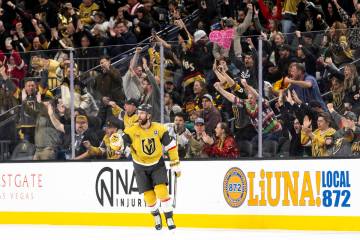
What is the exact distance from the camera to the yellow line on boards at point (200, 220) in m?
15.7

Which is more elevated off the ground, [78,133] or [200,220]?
[78,133]

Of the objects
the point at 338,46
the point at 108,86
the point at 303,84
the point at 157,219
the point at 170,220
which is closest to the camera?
the point at 338,46

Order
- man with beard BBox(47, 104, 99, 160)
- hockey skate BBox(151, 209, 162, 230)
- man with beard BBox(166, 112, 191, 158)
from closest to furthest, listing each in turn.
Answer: hockey skate BBox(151, 209, 162, 230) → man with beard BBox(166, 112, 191, 158) → man with beard BBox(47, 104, 99, 160)

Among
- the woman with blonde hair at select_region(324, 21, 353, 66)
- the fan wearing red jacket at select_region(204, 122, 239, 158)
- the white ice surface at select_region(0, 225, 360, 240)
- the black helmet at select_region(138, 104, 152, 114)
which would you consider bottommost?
the white ice surface at select_region(0, 225, 360, 240)

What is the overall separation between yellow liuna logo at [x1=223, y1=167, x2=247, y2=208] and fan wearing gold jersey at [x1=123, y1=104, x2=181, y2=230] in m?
0.91

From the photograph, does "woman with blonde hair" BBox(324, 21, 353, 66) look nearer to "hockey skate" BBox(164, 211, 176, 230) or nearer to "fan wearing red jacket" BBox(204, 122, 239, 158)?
"fan wearing red jacket" BBox(204, 122, 239, 158)

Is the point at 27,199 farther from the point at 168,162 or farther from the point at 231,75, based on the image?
the point at 231,75

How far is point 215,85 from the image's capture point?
54.4 ft

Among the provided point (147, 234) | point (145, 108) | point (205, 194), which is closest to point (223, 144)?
point (205, 194)

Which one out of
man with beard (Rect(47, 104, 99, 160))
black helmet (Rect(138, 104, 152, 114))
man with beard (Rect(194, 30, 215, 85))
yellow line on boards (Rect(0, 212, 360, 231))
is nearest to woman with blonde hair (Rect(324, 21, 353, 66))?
man with beard (Rect(194, 30, 215, 85))

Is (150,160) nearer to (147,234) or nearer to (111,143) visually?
(147,234)

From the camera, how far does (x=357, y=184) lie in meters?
15.4

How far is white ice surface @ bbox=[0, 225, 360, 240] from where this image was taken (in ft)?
49.4

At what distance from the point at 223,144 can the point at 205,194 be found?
35.9 inches
